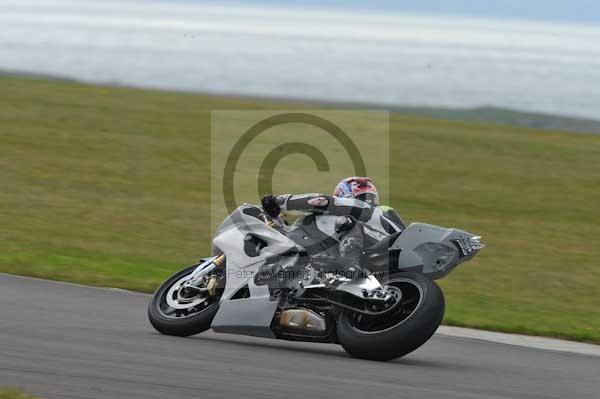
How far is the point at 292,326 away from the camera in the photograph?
905 centimetres

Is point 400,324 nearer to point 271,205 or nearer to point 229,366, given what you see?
point 229,366

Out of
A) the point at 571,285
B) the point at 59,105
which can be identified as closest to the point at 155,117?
the point at 59,105

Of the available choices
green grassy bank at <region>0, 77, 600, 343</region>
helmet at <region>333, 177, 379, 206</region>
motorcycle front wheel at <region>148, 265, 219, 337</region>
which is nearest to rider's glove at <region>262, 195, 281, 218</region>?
helmet at <region>333, 177, 379, 206</region>

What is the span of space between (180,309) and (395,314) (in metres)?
2.07

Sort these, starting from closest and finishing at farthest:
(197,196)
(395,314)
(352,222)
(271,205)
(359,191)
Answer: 1. (395,314)
2. (352,222)
3. (359,191)
4. (271,205)
5. (197,196)

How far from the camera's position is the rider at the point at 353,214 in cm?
893

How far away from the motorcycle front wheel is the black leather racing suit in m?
1.21

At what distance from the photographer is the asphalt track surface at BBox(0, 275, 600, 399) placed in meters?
7.18

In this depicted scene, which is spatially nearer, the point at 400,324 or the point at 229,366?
the point at 229,366

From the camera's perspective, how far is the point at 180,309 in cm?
955

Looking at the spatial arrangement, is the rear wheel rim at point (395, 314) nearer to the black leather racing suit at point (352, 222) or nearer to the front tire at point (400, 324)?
the front tire at point (400, 324)

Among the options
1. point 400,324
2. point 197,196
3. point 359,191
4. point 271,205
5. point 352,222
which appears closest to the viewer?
point 400,324

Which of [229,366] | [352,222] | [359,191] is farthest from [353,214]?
[229,366]

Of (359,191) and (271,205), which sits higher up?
(359,191)
